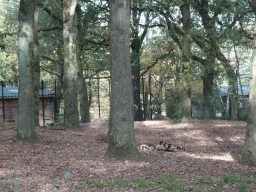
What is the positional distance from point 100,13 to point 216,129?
9.46 m

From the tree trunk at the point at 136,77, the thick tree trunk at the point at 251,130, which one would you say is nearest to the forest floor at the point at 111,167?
the thick tree trunk at the point at 251,130

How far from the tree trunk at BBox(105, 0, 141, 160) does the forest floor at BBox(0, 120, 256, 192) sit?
0.47m

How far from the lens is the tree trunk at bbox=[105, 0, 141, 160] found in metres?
6.96

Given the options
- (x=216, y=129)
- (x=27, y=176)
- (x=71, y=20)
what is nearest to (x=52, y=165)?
(x=27, y=176)

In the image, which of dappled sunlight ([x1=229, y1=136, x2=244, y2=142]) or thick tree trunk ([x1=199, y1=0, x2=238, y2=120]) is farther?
thick tree trunk ([x1=199, y1=0, x2=238, y2=120])

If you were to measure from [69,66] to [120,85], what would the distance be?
6.13m

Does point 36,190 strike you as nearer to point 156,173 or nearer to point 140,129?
point 156,173

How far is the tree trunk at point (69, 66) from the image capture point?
1223 cm

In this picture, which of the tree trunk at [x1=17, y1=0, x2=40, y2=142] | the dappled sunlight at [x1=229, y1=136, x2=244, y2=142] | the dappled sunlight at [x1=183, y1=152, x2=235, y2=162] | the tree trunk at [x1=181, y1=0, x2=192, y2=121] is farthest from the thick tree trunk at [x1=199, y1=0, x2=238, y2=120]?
the tree trunk at [x1=17, y1=0, x2=40, y2=142]

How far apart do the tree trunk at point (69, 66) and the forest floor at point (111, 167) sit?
4.69ft

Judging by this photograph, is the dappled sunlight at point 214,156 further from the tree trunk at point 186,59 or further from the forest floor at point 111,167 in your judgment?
the tree trunk at point 186,59

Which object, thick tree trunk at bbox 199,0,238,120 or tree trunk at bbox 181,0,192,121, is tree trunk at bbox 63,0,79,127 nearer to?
tree trunk at bbox 181,0,192,121

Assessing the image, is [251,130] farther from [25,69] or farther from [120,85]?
[25,69]

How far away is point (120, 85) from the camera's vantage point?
694 cm
